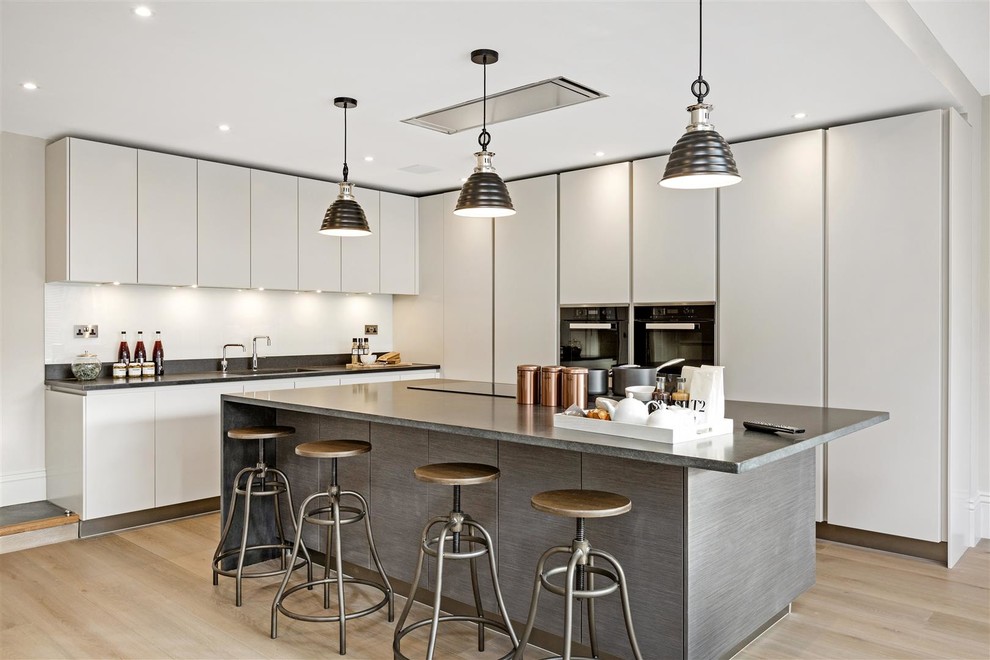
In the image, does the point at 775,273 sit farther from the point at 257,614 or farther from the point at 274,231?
the point at 274,231

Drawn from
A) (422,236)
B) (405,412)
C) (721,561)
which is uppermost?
(422,236)

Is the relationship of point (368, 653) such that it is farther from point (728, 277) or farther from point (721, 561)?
point (728, 277)

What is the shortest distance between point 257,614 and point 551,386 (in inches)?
65.8

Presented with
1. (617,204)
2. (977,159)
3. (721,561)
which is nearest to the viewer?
(721,561)

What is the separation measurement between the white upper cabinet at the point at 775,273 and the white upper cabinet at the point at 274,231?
3.27 metres

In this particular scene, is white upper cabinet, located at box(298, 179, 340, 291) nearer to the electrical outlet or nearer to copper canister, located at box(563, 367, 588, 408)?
the electrical outlet

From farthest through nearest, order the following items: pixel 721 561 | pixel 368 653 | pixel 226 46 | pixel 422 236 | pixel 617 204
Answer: pixel 422 236 → pixel 617 204 → pixel 226 46 → pixel 368 653 → pixel 721 561

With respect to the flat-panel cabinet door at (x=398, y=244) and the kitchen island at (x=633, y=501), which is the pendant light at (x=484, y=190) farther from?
the flat-panel cabinet door at (x=398, y=244)

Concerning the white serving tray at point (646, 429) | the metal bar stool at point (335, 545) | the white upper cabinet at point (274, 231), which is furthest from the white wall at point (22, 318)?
the white serving tray at point (646, 429)

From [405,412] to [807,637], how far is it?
193 centimetres

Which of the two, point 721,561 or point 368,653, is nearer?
point 721,561

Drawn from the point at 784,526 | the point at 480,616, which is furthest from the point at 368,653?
the point at 784,526

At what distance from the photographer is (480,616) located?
2.87m

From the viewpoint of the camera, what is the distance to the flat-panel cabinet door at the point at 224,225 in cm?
511
